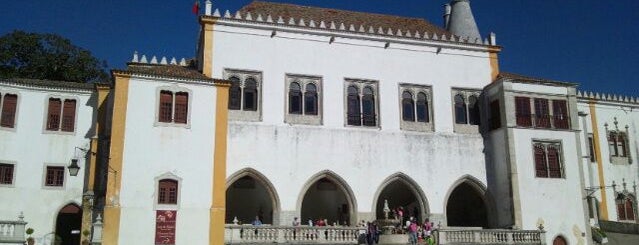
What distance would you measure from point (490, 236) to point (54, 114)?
61.1 ft

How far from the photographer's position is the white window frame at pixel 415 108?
28219 mm

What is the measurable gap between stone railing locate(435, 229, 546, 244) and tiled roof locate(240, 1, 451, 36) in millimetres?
10501

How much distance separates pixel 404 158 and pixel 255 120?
6.82m

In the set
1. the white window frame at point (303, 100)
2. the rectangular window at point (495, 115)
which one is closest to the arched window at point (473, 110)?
the rectangular window at point (495, 115)

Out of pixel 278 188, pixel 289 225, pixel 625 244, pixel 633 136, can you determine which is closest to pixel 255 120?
pixel 278 188

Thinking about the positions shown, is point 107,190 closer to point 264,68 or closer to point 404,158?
point 264,68

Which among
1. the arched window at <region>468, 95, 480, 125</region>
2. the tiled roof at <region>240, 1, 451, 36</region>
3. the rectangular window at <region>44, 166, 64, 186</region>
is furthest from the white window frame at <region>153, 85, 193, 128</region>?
the arched window at <region>468, 95, 480, 125</region>

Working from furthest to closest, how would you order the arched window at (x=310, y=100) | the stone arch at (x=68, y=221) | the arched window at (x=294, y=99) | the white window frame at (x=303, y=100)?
the arched window at (x=310, y=100), the arched window at (x=294, y=99), the white window frame at (x=303, y=100), the stone arch at (x=68, y=221)

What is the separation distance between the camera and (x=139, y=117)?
75.8 ft

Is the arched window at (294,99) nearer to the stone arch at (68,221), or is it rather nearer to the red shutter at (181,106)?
the red shutter at (181,106)

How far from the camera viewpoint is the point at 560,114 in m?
29.1

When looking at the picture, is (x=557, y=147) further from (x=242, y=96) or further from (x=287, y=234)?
(x=242, y=96)

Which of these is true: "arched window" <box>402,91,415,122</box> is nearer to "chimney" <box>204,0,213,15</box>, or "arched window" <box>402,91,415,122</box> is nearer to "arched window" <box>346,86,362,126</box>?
"arched window" <box>346,86,362,126</box>

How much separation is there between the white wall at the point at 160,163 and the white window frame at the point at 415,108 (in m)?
8.96
